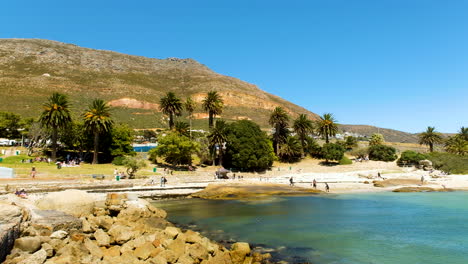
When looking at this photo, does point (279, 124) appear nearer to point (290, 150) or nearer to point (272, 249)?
point (290, 150)

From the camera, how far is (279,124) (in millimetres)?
65688

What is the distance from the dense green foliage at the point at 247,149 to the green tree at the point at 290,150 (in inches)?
223

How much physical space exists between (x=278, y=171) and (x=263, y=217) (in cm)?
3462

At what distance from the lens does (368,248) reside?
1595cm

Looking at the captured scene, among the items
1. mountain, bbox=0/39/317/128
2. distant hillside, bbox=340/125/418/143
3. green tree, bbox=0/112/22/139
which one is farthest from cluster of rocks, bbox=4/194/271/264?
distant hillside, bbox=340/125/418/143

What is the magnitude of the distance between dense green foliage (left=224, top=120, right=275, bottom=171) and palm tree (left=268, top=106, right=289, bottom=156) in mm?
6587

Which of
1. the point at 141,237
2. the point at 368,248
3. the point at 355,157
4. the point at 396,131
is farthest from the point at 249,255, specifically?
the point at 396,131

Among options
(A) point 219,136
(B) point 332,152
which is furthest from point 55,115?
(B) point 332,152

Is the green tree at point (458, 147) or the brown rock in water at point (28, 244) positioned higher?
the green tree at point (458, 147)

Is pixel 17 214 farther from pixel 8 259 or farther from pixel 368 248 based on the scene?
pixel 368 248

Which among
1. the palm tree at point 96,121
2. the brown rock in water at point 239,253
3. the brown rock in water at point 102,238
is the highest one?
the palm tree at point 96,121

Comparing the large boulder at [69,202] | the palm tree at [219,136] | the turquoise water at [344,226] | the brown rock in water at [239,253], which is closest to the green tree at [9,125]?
the palm tree at [219,136]

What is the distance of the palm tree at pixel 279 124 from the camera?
64.8 meters

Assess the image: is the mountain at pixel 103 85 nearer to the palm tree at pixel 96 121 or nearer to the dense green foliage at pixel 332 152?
the palm tree at pixel 96 121
